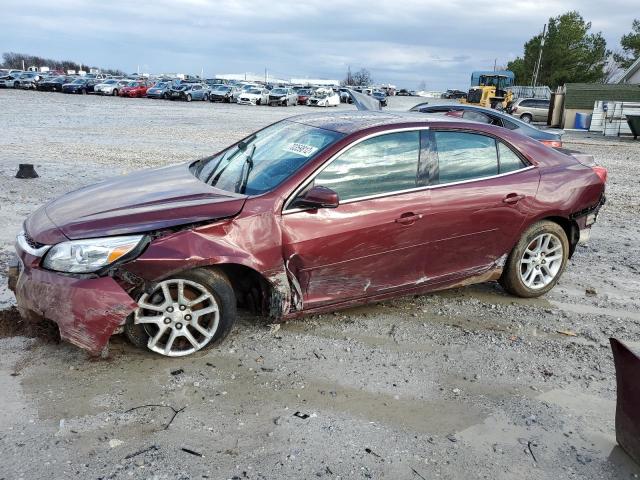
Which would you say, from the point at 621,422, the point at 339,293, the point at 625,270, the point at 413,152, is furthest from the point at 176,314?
the point at 625,270

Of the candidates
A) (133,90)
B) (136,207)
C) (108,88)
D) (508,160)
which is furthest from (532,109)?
(108,88)

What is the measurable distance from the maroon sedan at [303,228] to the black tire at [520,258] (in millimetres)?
15

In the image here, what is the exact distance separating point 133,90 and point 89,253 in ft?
160

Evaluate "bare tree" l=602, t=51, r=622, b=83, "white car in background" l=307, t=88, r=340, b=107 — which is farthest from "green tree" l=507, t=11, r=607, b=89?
"white car in background" l=307, t=88, r=340, b=107

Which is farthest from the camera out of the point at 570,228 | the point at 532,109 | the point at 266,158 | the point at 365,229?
the point at 532,109

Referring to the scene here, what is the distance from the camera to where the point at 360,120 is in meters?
4.59

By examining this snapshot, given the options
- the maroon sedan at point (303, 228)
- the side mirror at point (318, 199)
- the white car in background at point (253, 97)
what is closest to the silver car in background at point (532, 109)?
the white car in background at point (253, 97)

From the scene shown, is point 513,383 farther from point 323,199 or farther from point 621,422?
point 323,199

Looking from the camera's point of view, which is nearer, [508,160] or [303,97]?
[508,160]

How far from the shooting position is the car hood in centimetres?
367

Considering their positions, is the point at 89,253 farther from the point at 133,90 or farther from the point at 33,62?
the point at 33,62

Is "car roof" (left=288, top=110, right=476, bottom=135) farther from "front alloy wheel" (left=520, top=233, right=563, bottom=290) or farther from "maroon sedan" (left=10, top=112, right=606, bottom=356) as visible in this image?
"front alloy wheel" (left=520, top=233, right=563, bottom=290)

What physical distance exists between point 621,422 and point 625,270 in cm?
343

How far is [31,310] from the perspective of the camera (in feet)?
11.9
